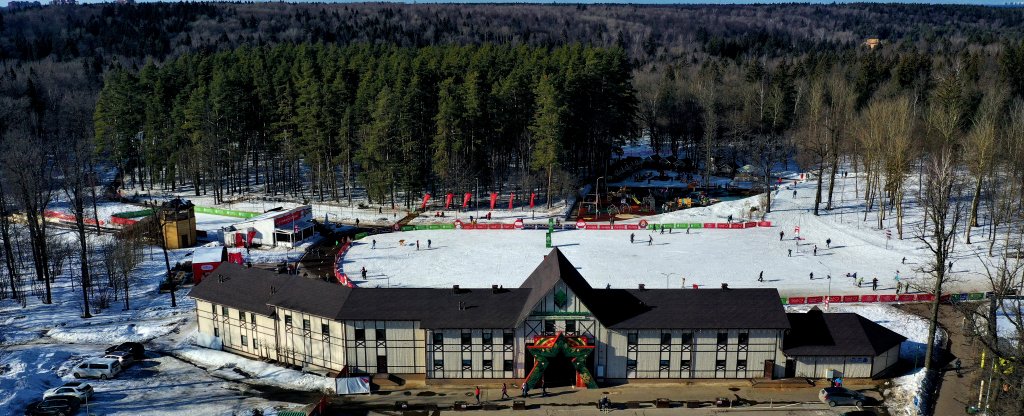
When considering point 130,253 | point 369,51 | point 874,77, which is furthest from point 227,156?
point 874,77

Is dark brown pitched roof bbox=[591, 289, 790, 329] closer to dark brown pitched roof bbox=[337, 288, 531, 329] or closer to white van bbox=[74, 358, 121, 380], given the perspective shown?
dark brown pitched roof bbox=[337, 288, 531, 329]

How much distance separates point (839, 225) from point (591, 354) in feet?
117

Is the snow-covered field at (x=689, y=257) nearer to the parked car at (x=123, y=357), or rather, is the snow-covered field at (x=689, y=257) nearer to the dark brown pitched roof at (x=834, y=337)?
the dark brown pitched roof at (x=834, y=337)

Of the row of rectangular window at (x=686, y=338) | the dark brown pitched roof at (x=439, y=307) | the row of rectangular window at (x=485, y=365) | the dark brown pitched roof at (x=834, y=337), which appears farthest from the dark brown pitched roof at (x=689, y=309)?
the row of rectangular window at (x=485, y=365)

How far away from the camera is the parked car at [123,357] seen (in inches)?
1458

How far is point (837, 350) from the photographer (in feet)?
118

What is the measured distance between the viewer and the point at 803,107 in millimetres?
96750

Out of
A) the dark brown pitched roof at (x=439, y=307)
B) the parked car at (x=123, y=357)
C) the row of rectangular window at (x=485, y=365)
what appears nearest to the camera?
the dark brown pitched roof at (x=439, y=307)

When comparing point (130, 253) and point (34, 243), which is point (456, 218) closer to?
point (130, 253)

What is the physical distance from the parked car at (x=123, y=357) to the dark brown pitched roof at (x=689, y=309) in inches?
890

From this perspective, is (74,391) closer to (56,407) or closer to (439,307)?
(56,407)

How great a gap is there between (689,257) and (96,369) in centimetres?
3800

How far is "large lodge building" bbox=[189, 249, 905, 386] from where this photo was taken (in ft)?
116

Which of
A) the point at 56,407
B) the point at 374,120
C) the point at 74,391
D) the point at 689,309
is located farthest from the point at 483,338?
the point at 374,120
